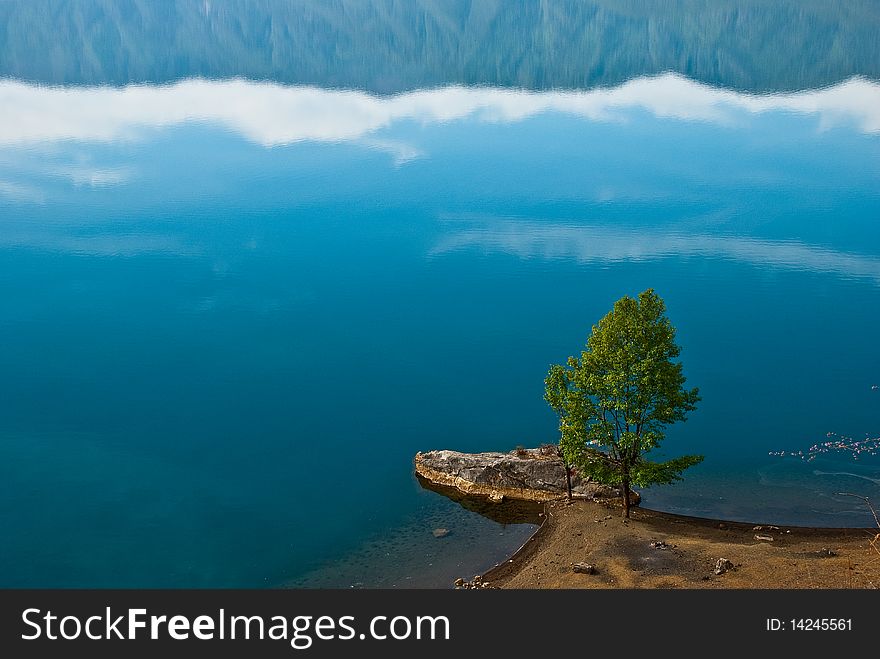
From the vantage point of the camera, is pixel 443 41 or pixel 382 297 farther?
pixel 443 41

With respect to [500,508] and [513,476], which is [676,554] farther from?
[513,476]

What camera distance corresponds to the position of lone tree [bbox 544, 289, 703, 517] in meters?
33.9

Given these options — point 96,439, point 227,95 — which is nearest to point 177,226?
point 96,439

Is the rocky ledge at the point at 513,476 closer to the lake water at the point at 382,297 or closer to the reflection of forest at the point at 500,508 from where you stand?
the reflection of forest at the point at 500,508

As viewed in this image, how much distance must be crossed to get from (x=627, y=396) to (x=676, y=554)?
5.55 metres

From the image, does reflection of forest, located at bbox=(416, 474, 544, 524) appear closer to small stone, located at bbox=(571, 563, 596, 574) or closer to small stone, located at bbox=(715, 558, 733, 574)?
small stone, located at bbox=(571, 563, 596, 574)

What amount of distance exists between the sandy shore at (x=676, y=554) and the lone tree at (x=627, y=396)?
62.3 inches

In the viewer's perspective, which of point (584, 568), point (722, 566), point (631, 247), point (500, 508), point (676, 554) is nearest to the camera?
point (722, 566)

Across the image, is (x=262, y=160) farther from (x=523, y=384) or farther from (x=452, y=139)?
(x=523, y=384)

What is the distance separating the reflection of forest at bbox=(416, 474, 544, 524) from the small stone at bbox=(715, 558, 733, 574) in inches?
291

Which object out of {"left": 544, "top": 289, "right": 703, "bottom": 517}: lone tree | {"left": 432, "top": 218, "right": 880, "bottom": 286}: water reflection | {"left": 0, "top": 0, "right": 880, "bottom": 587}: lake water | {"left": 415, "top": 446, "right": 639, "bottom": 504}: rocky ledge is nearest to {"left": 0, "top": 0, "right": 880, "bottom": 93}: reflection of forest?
{"left": 0, "top": 0, "right": 880, "bottom": 587}: lake water

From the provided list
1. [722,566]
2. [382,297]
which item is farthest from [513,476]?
[382,297]

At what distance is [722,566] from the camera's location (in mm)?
29953

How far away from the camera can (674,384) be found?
3416cm
